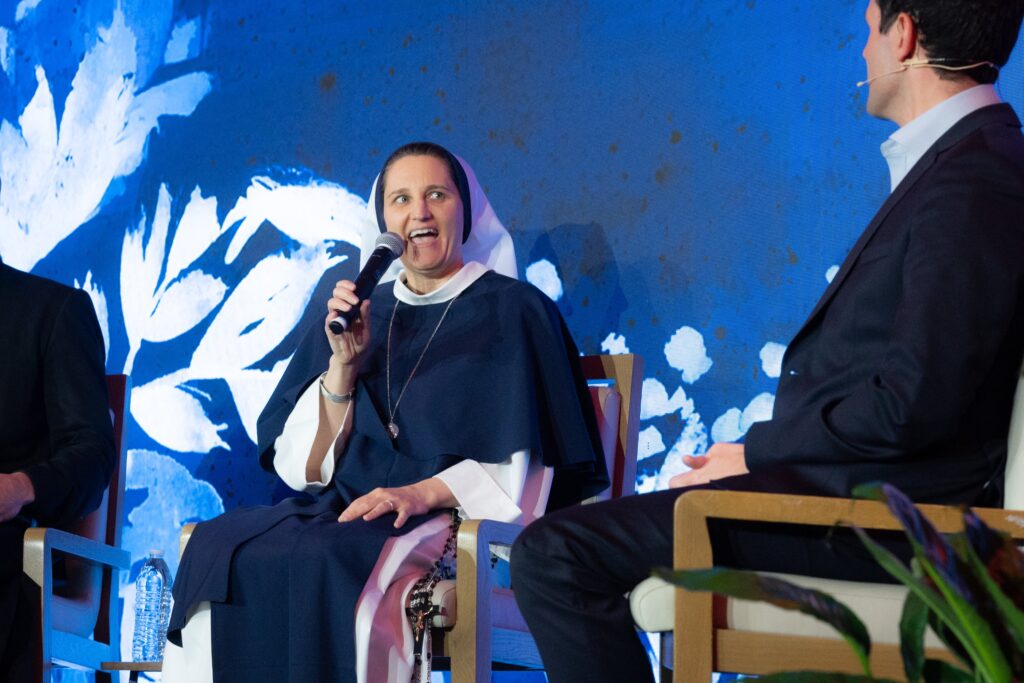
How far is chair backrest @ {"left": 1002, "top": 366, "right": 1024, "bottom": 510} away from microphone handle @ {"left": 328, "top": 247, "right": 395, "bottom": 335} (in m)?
1.48

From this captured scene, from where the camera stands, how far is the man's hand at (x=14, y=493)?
10.4 feet

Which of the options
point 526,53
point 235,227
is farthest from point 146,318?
point 526,53

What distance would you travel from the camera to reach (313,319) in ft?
13.8

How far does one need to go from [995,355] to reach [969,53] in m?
0.62

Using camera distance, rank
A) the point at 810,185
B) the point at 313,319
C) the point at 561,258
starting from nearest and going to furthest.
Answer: the point at 810,185
the point at 561,258
the point at 313,319

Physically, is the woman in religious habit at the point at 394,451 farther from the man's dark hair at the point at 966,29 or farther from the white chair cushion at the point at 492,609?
the man's dark hair at the point at 966,29

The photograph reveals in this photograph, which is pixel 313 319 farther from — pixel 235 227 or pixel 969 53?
pixel 969 53

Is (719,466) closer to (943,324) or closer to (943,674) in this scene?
(943,324)

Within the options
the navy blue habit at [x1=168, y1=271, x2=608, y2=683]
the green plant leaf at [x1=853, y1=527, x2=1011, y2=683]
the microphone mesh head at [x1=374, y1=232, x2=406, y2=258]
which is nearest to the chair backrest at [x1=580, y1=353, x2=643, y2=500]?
the navy blue habit at [x1=168, y1=271, x2=608, y2=683]

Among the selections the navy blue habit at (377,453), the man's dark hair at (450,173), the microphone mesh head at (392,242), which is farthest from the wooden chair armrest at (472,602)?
the man's dark hair at (450,173)

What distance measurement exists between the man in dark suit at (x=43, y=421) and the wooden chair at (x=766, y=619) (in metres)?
1.87

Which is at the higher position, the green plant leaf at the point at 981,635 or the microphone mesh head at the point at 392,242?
the microphone mesh head at the point at 392,242

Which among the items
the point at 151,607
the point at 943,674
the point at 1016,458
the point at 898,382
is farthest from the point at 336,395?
the point at 943,674

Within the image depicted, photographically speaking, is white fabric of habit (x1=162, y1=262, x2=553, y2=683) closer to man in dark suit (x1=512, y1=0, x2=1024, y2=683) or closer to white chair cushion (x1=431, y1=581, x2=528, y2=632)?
white chair cushion (x1=431, y1=581, x2=528, y2=632)
